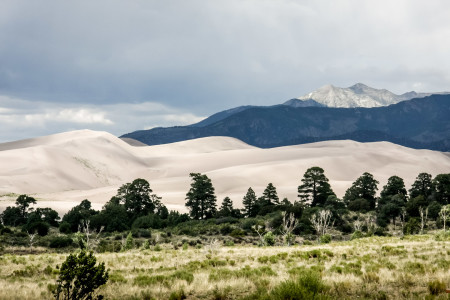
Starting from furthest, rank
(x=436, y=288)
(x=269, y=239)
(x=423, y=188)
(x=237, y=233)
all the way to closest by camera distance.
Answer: (x=423, y=188), (x=237, y=233), (x=269, y=239), (x=436, y=288)

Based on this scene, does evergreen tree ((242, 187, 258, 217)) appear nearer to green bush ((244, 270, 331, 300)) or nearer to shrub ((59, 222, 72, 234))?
shrub ((59, 222, 72, 234))

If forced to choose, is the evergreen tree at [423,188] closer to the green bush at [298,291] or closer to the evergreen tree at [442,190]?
the evergreen tree at [442,190]

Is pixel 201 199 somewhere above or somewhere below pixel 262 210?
above

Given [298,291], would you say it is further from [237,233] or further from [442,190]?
[442,190]

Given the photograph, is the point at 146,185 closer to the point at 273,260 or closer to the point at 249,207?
the point at 249,207

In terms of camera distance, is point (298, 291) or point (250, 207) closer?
point (298, 291)

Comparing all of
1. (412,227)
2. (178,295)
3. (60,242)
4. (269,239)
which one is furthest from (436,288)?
(412,227)

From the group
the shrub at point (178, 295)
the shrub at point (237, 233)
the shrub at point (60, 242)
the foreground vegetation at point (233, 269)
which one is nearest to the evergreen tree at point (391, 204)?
the foreground vegetation at point (233, 269)

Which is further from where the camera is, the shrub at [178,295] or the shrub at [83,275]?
the shrub at [178,295]

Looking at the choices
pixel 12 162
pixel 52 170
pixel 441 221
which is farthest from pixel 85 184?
pixel 441 221

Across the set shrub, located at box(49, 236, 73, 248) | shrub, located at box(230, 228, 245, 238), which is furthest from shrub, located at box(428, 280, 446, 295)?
shrub, located at box(230, 228, 245, 238)

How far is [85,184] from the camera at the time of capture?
641ft

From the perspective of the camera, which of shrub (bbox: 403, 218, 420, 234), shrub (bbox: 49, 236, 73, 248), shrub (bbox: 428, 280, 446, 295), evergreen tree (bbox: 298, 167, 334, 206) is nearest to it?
shrub (bbox: 428, 280, 446, 295)

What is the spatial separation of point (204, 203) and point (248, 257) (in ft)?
194
